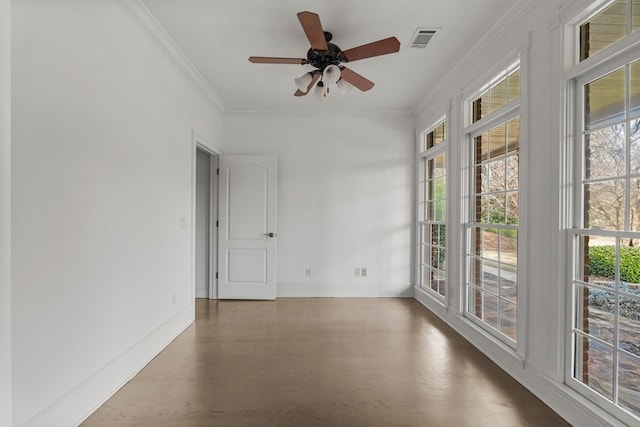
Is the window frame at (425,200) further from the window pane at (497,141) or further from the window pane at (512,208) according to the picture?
the window pane at (512,208)

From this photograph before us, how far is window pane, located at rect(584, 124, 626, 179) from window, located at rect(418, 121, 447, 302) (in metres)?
2.05

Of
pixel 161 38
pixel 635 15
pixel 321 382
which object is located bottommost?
pixel 321 382

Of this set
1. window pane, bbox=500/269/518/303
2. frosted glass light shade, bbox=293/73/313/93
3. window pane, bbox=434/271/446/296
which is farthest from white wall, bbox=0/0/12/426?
window pane, bbox=434/271/446/296

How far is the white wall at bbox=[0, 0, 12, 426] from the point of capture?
61.9 inches

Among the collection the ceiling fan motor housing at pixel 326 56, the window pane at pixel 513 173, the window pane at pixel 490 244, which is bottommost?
the window pane at pixel 490 244

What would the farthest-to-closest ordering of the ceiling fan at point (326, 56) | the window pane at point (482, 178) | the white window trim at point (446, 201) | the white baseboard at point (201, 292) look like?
the white baseboard at point (201, 292) < the white window trim at point (446, 201) < the window pane at point (482, 178) < the ceiling fan at point (326, 56)

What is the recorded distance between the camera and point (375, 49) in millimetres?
2648

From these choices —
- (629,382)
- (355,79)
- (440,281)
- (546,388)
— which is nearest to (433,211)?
(440,281)

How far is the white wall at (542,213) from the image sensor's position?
2.21 metres

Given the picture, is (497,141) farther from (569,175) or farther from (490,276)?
(490,276)

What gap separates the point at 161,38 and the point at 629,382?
3.92 meters

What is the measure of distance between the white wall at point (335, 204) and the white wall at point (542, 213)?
2443mm

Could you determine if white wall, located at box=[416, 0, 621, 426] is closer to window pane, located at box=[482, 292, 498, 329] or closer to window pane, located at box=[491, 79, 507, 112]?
window pane, located at box=[491, 79, 507, 112]

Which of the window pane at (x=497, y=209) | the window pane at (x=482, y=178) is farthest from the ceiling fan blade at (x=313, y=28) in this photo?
the window pane at (x=497, y=209)
